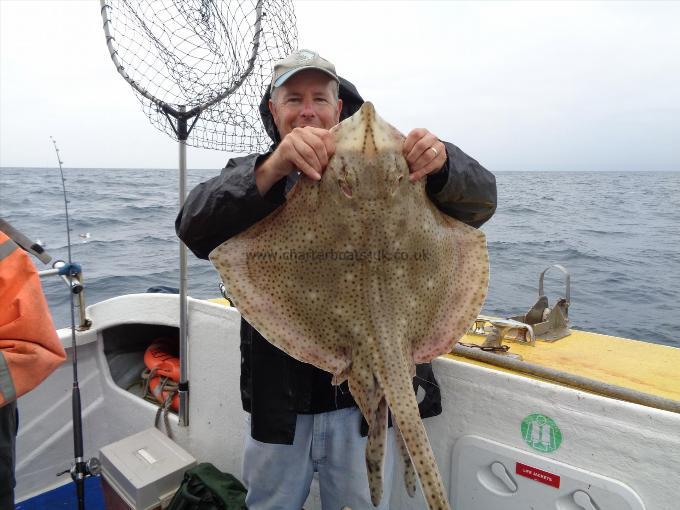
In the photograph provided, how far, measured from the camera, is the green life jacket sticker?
7.99ft

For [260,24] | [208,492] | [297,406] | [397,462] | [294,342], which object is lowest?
[208,492]

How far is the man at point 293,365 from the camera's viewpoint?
204 centimetres

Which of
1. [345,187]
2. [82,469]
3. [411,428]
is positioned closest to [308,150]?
[345,187]

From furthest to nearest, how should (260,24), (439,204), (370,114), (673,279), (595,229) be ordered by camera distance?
(595,229) → (673,279) → (260,24) → (439,204) → (370,114)

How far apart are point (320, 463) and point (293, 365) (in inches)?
22.8

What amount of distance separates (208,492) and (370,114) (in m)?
2.95

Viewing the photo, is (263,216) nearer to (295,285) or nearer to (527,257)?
(295,285)

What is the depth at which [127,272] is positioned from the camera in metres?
13.5

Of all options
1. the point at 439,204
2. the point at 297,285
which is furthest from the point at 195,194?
the point at 439,204

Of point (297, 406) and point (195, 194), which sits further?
point (297, 406)

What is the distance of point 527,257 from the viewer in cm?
1570

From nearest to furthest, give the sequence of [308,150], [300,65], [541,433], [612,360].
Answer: [308,150], [300,65], [541,433], [612,360]

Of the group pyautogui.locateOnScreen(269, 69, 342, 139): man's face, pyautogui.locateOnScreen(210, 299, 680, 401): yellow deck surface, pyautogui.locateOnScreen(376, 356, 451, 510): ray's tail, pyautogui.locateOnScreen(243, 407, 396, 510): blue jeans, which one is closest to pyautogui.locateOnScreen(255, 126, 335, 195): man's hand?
pyautogui.locateOnScreen(269, 69, 342, 139): man's face

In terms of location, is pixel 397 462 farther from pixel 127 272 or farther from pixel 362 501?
pixel 127 272
